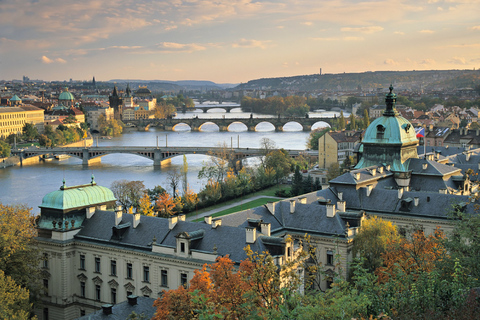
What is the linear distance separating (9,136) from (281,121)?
5756 cm

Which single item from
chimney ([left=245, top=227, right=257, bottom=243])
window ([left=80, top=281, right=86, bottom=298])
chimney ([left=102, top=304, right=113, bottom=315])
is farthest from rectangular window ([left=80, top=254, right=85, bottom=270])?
chimney ([left=245, top=227, right=257, bottom=243])

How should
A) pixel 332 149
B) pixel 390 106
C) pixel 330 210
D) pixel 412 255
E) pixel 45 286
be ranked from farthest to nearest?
pixel 332 149 < pixel 390 106 < pixel 330 210 < pixel 45 286 < pixel 412 255

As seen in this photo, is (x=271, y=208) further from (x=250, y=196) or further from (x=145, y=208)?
(x=250, y=196)

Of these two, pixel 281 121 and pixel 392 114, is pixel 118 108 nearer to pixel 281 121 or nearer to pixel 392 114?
pixel 281 121

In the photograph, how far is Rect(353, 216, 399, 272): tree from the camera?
27891 mm

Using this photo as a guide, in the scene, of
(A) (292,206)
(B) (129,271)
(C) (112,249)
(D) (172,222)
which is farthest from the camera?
(A) (292,206)

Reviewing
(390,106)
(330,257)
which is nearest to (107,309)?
(330,257)

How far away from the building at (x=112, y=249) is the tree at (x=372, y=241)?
3988mm

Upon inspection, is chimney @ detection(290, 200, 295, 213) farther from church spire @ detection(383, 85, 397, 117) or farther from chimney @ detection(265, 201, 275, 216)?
church spire @ detection(383, 85, 397, 117)

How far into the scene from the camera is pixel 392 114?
4250 cm

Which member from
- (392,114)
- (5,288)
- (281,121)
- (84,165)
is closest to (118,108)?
(281,121)

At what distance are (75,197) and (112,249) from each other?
13.5ft

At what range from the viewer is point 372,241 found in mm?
28422

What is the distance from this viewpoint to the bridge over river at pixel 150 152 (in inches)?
3282
